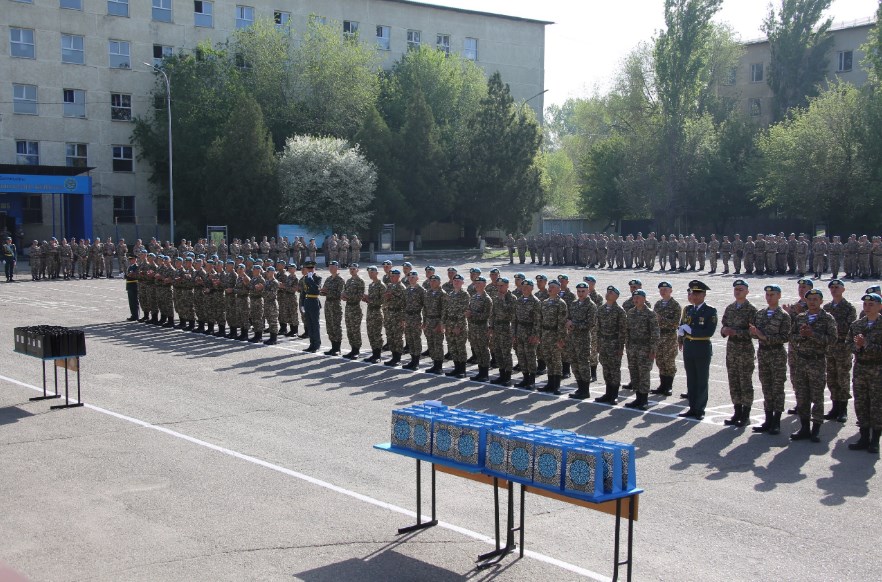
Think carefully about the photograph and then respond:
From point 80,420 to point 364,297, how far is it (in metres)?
6.68

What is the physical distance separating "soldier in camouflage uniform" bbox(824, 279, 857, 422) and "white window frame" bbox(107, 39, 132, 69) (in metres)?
51.4

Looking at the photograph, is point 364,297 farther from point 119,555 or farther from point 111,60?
point 111,60

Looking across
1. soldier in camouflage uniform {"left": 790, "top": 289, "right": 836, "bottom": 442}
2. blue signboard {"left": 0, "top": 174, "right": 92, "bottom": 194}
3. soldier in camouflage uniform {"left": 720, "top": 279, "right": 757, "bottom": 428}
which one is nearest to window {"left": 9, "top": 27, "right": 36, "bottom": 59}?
blue signboard {"left": 0, "top": 174, "right": 92, "bottom": 194}

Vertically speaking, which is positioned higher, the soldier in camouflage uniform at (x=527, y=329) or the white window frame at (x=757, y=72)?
the white window frame at (x=757, y=72)

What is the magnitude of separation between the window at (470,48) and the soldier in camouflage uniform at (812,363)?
59825 millimetres

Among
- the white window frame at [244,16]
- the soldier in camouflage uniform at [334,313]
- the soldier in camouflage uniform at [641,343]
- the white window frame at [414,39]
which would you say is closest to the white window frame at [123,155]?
the white window frame at [244,16]

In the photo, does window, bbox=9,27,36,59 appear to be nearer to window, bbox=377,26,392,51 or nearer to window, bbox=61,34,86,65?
window, bbox=61,34,86,65

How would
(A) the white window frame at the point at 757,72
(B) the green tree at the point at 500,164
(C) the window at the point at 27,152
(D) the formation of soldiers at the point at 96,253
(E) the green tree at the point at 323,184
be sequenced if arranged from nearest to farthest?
1. (D) the formation of soldiers at the point at 96,253
2. (E) the green tree at the point at 323,184
3. (C) the window at the point at 27,152
4. (B) the green tree at the point at 500,164
5. (A) the white window frame at the point at 757,72

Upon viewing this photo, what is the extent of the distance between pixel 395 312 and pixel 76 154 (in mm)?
43930

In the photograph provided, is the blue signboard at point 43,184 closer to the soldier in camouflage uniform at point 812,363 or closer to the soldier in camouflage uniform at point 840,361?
the soldier in camouflage uniform at point 840,361

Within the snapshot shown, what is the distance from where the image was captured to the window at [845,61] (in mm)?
66537

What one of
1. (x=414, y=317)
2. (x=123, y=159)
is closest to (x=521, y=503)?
(x=414, y=317)

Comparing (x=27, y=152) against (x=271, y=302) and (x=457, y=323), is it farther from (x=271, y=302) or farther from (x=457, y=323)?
(x=457, y=323)

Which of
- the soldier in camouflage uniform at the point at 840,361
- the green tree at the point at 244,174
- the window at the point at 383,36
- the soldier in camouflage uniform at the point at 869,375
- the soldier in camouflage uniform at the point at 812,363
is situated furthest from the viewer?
the window at the point at 383,36
